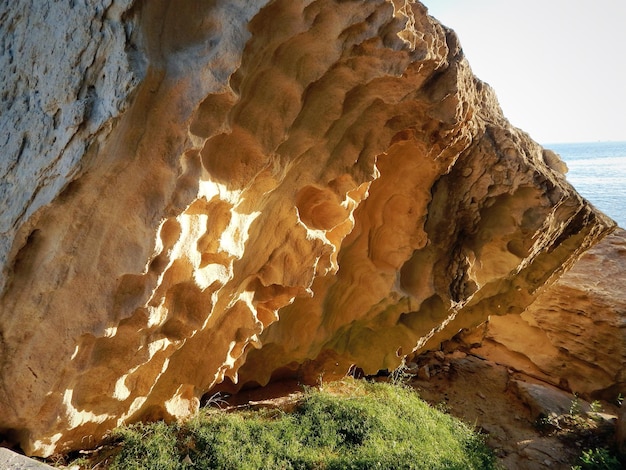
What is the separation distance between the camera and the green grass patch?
4.62 m

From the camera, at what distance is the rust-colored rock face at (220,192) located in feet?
10.0

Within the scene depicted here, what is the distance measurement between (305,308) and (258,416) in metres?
1.56

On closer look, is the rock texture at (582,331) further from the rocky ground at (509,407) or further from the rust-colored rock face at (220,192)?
the rust-colored rock face at (220,192)

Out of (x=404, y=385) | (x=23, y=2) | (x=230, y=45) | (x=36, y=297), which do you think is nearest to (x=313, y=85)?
(x=230, y=45)

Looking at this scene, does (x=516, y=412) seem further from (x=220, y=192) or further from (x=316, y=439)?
(x=220, y=192)

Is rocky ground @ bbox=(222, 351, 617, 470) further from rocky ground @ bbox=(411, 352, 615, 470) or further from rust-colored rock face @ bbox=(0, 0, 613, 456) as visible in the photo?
rust-colored rock face @ bbox=(0, 0, 613, 456)

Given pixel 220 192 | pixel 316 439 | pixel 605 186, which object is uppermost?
pixel 220 192

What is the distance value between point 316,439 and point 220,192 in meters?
3.47

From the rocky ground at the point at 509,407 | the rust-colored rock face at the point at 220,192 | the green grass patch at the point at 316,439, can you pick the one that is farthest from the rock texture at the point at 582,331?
the green grass patch at the point at 316,439

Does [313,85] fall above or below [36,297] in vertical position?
above

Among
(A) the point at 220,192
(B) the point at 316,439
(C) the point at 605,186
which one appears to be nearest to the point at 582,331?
(B) the point at 316,439

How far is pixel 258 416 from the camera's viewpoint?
5.81 m

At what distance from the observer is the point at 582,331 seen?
27.9 feet

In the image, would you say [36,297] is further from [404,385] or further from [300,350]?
[404,385]
